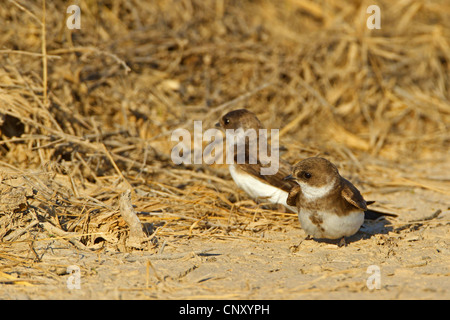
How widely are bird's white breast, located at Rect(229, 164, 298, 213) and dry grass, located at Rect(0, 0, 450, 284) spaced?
0.16 meters

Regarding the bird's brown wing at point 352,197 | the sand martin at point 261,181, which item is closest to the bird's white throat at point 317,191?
the bird's brown wing at point 352,197

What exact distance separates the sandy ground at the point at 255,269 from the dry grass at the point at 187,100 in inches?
9.1

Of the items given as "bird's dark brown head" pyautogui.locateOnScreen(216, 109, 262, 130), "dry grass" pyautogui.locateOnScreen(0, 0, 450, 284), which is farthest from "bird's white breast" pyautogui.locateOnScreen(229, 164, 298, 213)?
"bird's dark brown head" pyautogui.locateOnScreen(216, 109, 262, 130)

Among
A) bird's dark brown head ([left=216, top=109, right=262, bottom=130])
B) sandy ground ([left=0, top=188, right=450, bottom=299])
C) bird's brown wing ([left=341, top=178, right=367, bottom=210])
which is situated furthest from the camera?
bird's dark brown head ([left=216, top=109, right=262, bottom=130])

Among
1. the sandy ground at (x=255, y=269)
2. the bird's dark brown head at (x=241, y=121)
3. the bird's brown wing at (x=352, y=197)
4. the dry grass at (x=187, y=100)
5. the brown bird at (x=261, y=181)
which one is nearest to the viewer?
the sandy ground at (x=255, y=269)

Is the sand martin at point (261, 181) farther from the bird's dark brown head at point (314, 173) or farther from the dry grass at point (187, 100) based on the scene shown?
the bird's dark brown head at point (314, 173)

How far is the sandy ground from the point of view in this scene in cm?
367

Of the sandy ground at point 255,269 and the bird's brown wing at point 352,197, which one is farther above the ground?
the bird's brown wing at point 352,197

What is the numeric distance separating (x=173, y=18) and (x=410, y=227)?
5.36m

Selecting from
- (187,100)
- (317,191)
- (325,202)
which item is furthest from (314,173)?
(187,100)

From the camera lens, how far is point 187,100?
27.5 feet

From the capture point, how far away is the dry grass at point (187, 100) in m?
5.13

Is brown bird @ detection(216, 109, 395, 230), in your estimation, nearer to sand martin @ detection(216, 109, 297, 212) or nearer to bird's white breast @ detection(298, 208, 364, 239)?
sand martin @ detection(216, 109, 297, 212)

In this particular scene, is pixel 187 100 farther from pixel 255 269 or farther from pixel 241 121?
pixel 255 269
